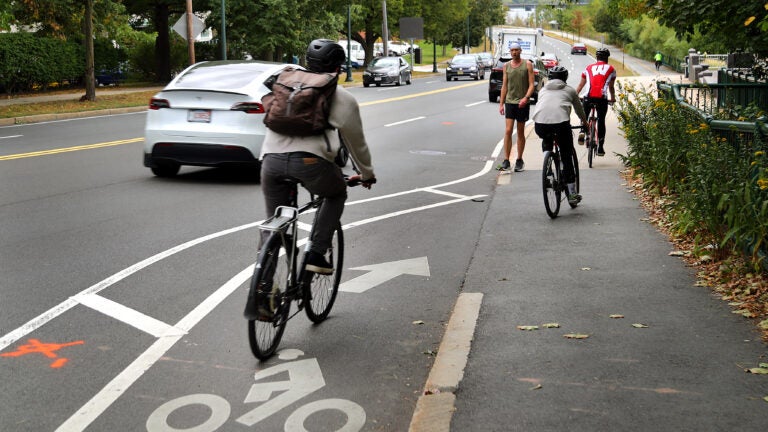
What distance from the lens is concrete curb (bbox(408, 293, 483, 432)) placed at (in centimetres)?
439

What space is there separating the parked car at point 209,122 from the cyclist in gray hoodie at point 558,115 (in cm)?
389

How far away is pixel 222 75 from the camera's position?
516 inches

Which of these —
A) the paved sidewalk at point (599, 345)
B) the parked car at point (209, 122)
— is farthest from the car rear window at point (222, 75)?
the paved sidewalk at point (599, 345)

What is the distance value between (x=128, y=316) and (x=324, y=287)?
1.35 m

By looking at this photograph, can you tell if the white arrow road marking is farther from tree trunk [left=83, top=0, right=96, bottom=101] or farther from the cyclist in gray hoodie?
tree trunk [left=83, top=0, right=96, bottom=101]

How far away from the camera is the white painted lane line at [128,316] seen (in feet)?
19.8

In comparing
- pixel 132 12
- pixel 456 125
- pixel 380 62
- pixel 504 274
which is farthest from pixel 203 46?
pixel 504 274

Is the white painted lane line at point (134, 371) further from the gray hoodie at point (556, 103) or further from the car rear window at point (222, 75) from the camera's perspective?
the car rear window at point (222, 75)

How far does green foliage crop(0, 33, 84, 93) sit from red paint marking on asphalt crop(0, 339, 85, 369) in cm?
3076

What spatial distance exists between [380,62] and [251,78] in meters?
35.9

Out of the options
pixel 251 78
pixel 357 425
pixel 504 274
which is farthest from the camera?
pixel 251 78

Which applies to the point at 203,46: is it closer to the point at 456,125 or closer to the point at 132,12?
the point at 132,12

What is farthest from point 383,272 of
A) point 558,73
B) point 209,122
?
point 209,122

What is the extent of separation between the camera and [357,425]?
177 inches
